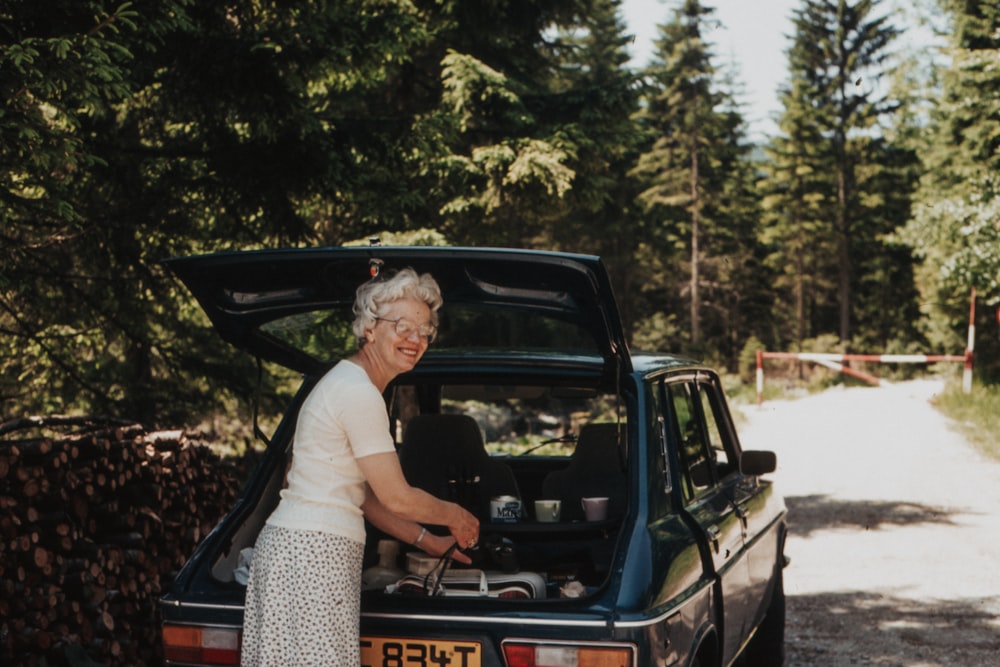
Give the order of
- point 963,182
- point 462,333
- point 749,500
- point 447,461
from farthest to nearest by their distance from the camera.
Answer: point 963,182, point 462,333, point 749,500, point 447,461

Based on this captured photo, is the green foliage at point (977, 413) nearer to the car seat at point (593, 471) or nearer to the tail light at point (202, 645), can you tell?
the car seat at point (593, 471)

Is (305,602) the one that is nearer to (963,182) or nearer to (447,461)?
(447,461)

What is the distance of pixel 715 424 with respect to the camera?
582cm

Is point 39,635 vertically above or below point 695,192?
below

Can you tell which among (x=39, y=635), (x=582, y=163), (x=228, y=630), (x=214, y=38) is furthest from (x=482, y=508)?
(x=582, y=163)

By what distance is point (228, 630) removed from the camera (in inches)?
133

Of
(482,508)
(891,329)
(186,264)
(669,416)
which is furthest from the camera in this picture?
(891,329)

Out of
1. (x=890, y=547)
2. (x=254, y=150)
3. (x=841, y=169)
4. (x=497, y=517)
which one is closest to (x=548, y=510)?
(x=497, y=517)

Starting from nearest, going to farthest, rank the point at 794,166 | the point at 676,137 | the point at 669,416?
the point at 669,416, the point at 676,137, the point at 794,166

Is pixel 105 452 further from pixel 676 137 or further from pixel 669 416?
pixel 676 137

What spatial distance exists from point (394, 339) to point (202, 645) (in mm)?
1131

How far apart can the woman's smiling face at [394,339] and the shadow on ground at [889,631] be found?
13.4ft

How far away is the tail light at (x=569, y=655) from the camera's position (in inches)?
122

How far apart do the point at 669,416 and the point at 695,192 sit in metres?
42.8
